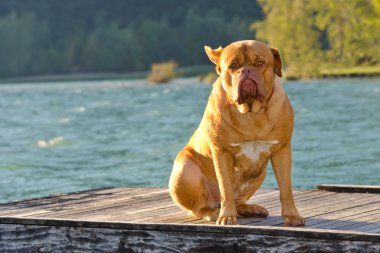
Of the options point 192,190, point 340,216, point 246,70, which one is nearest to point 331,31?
point 340,216

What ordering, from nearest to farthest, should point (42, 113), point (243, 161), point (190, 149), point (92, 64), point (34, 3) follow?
1. point (243, 161)
2. point (190, 149)
3. point (42, 113)
4. point (92, 64)
5. point (34, 3)

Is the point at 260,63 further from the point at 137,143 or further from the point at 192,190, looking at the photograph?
the point at 137,143

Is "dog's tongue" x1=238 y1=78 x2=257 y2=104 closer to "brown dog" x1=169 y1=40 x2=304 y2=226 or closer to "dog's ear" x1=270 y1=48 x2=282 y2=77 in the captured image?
"brown dog" x1=169 y1=40 x2=304 y2=226

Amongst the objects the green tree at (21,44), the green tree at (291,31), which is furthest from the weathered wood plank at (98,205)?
the green tree at (21,44)

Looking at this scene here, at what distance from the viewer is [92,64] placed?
118 meters

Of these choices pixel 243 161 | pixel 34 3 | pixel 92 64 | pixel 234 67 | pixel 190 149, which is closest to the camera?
pixel 234 67

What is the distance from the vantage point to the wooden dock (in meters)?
6.26

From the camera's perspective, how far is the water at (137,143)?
56.5 ft

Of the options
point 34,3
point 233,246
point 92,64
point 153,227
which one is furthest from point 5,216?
point 34,3

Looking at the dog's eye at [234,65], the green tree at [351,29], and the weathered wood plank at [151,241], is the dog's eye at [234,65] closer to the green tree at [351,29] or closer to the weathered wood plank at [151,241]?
the weathered wood plank at [151,241]

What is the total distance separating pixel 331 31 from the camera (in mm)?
78938

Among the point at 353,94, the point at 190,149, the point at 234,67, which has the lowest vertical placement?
the point at 353,94

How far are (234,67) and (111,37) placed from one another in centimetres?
11771

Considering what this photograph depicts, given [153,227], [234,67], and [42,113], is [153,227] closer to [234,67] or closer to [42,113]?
[234,67]
